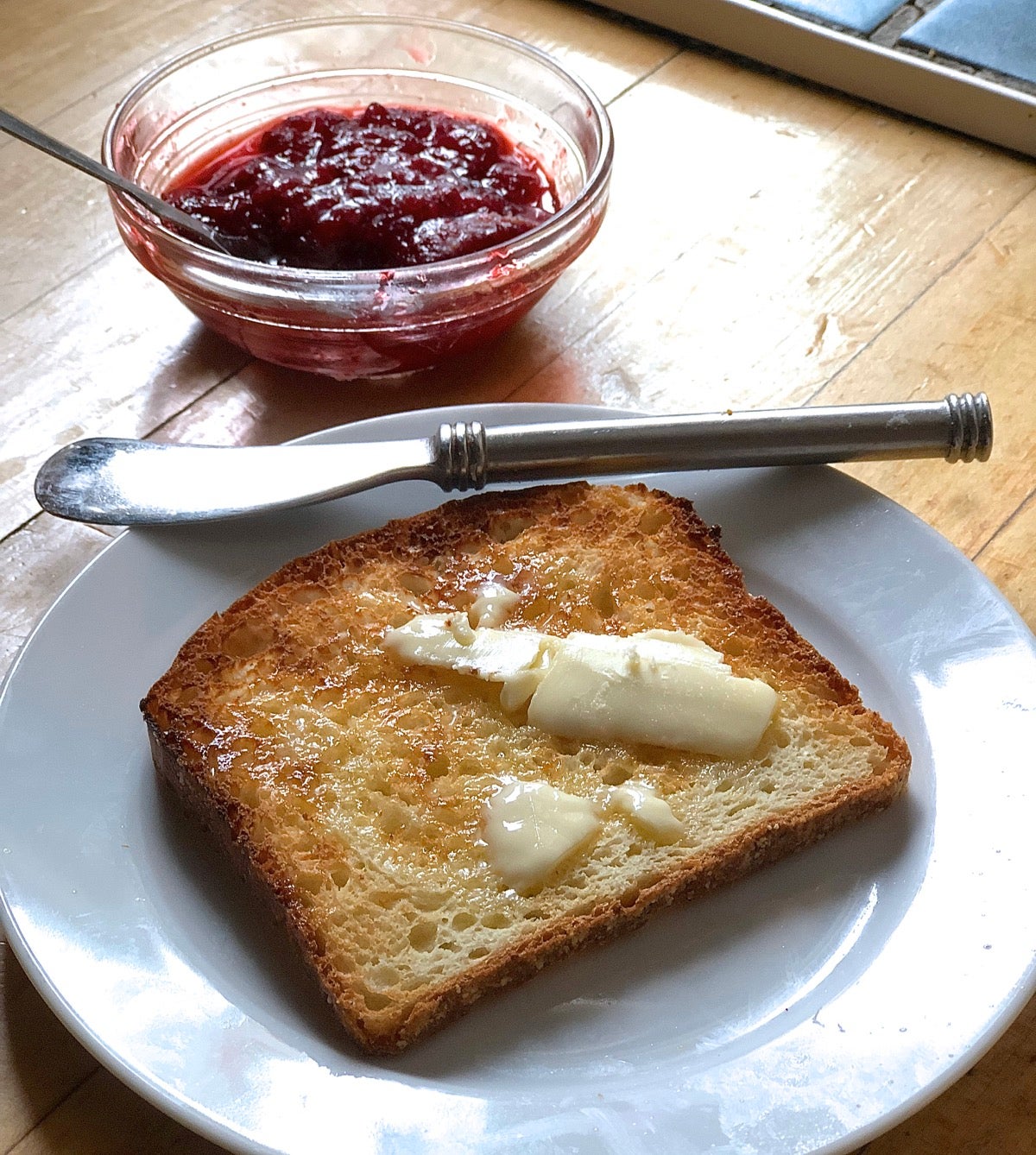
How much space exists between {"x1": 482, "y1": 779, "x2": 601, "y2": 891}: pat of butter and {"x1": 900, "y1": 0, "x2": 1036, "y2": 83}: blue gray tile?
2.29 m

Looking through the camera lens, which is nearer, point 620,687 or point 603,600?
point 620,687

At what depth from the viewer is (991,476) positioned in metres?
2.24

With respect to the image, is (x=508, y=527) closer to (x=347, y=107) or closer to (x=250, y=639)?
(x=250, y=639)

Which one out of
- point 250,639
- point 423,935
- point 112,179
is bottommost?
point 423,935

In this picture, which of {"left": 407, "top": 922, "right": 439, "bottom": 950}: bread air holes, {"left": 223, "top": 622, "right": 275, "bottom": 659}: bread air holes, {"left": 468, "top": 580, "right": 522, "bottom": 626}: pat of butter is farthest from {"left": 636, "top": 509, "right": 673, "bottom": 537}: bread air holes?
{"left": 407, "top": 922, "right": 439, "bottom": 950}: bread air holes

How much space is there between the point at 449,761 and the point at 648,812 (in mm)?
260

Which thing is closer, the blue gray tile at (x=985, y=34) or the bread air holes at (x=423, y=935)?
the bread air holes at (x=423, y=935)

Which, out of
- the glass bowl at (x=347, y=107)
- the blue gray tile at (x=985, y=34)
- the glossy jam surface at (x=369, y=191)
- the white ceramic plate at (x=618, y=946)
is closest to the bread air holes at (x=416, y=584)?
the white ceramic plate at (x=618, y=946)

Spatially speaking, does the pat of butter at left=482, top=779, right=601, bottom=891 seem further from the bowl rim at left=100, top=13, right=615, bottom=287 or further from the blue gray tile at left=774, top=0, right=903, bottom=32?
the blue gray tile at left=774, top=0, right=903, bottom=32

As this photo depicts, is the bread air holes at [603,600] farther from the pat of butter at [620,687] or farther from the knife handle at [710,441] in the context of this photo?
the knife handle at [710,441]

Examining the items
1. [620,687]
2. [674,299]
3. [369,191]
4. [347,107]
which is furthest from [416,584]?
[347,107]

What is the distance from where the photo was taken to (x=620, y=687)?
5.42 ft

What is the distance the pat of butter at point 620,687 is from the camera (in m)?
1.64

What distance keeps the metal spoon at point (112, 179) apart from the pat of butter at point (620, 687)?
989mm
